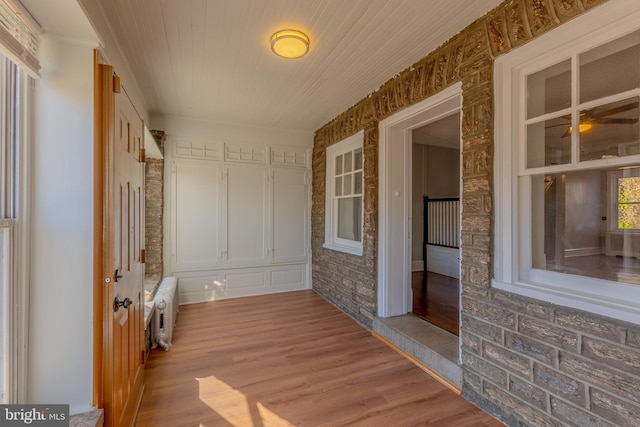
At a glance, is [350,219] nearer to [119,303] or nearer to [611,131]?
[611,131]

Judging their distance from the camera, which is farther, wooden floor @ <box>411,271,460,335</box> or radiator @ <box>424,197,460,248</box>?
radiator @ <box>424,197,460,248</box>

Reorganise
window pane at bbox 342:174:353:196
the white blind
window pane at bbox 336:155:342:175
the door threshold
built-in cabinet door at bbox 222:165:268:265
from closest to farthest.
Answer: the white blind → the door threshold → window pane at bbox 342:174:353:196 → window pane at bbox 336:155:342:175 → built-in cabinet door at bbox 222:165:268:265

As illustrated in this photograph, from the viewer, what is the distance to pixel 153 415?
1922 millimetres

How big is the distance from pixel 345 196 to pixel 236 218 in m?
1.85

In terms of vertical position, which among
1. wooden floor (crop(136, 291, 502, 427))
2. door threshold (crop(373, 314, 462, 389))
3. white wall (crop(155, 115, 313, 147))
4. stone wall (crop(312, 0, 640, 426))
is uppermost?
white wall (crop(155, 115, 313, 147))

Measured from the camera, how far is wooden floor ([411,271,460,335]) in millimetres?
3109

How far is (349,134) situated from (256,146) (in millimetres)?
1677

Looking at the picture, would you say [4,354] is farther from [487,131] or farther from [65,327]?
[487,131]

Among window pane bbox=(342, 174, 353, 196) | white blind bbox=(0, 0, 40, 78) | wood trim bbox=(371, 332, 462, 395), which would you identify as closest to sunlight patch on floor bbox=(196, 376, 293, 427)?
wood trim bbox=(371, 332, 462, 395)

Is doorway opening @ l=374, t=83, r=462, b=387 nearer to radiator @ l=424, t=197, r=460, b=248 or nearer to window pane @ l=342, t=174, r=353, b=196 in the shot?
window pane @ l=342, t=174, r=353, b=196

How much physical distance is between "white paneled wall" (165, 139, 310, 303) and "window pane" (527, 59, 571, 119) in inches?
141

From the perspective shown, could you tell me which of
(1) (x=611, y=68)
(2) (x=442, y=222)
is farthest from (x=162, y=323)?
(2) (x=442, y=222)

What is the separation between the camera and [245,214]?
15.2 ft

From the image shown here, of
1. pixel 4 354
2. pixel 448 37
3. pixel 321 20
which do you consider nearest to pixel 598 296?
pixel 448 37
